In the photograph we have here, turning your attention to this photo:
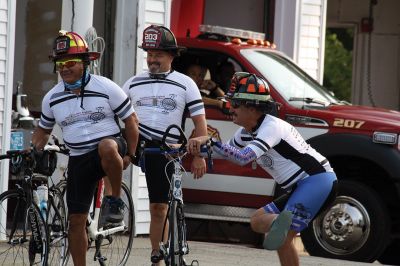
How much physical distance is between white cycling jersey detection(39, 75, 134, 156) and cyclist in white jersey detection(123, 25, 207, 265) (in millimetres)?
613

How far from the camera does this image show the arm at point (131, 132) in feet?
29.7

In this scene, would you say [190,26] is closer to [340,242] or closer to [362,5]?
[340,242]

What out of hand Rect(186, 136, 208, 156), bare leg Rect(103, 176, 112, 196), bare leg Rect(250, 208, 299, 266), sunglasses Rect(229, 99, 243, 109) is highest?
sunglasses Rect(229, 99, 243, 109)

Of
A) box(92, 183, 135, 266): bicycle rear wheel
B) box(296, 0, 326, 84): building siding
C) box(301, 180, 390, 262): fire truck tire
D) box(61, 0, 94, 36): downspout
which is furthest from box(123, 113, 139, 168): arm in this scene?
box(296, 0, 326, 84): building siding

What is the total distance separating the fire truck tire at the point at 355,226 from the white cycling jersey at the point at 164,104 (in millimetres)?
2853

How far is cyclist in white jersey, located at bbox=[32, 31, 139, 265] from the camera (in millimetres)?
8859

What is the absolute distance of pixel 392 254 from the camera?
12.8m

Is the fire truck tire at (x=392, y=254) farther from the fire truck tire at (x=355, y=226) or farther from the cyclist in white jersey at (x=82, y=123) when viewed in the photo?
the cyclist in white jersey at (x=82, y=123)

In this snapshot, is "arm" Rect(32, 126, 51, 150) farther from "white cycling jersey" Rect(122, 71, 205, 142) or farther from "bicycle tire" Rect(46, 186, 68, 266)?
"white cycling jersey" Rect(122, 71, 205, 142)

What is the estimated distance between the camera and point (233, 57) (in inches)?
501

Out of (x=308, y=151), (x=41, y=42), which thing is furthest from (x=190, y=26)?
(x=308, y=151)

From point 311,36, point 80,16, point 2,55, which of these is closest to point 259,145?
point 80,16

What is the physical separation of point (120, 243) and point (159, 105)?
125 cm

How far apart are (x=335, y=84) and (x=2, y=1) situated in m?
28.9
